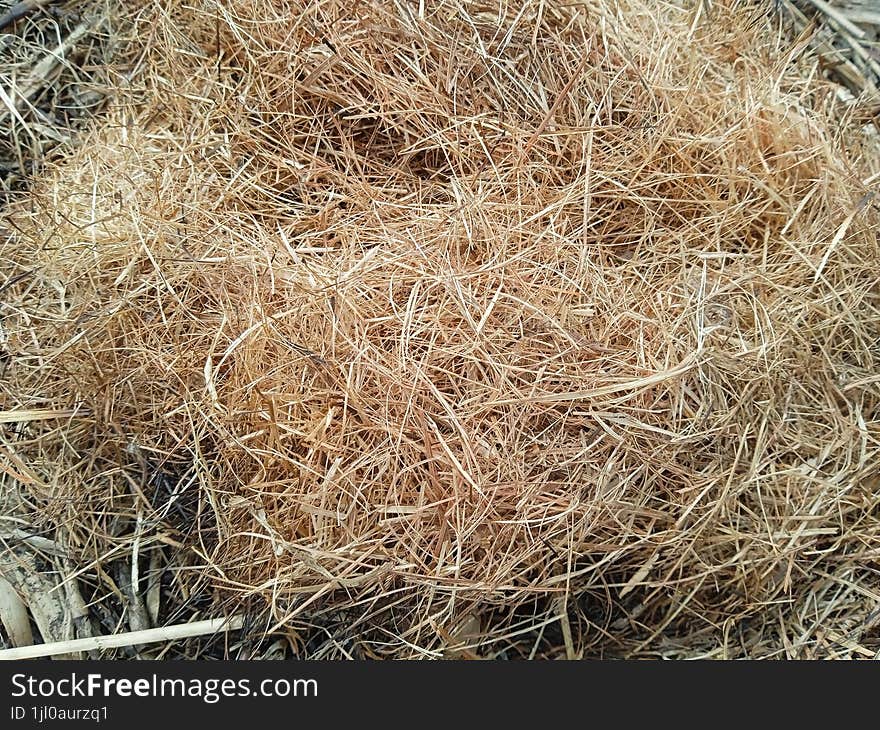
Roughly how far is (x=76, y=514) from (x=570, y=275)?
0.78 meters

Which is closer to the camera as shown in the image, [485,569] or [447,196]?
[485,569]

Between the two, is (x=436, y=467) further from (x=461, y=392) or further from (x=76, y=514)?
(x=76, y=514)

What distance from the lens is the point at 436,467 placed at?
104cm

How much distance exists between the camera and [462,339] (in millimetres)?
1099

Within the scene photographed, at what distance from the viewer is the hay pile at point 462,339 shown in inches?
41.2

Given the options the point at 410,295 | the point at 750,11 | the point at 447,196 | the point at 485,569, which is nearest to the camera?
the point at 485,569

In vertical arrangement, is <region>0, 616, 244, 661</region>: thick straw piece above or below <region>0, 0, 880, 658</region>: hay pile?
below

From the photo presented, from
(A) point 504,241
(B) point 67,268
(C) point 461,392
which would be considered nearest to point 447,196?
(A) point 504,241

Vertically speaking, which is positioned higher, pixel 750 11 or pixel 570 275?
pixel 750 11

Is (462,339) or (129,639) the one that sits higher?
(462,339)

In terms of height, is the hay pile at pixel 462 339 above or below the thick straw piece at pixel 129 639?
above

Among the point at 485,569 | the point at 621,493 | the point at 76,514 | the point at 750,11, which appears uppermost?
the point at 750,11

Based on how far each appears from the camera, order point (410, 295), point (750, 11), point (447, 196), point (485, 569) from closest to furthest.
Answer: point (485, 569) < point (410, 295) < point (447, 196) < point (750, 11)

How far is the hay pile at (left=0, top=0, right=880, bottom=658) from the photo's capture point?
41.2 inches
